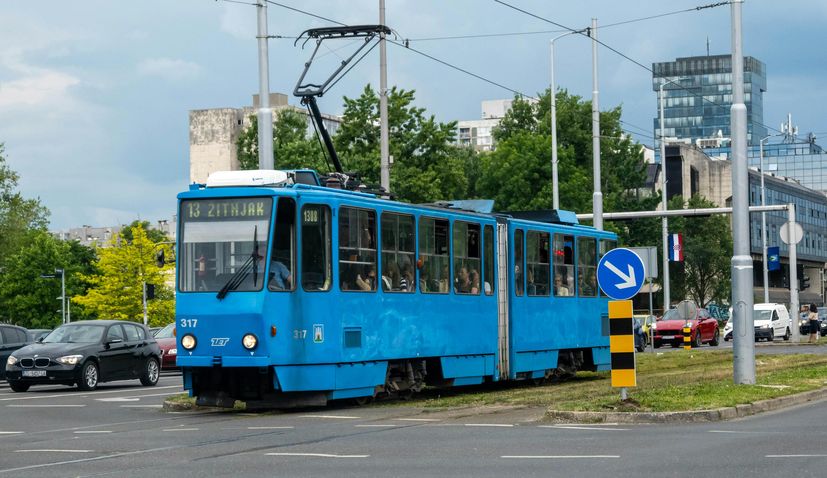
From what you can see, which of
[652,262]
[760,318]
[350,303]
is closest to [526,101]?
[760,318]

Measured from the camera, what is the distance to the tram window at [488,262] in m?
25.0

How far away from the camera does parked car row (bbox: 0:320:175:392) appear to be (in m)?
29.2

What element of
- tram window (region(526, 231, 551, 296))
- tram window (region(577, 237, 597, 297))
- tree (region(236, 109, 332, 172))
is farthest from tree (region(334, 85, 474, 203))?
tram window (region(526, 231, 551, 296))

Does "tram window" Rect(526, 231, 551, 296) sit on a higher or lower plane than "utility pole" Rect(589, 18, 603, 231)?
lower

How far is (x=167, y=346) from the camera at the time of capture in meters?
40.9

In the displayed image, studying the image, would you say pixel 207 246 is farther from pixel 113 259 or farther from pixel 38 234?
pixel 38 234

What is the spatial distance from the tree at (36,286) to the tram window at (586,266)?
8978cm

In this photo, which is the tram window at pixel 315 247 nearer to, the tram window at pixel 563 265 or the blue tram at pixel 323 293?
the blue tram at pixel 323 293

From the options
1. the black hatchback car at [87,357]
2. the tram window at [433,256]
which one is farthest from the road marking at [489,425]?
the black hatchback car at [87,357]

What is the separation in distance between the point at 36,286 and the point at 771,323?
2775 inches

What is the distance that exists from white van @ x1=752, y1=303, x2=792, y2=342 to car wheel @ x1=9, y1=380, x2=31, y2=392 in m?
39.7

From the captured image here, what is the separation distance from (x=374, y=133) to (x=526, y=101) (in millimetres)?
19292

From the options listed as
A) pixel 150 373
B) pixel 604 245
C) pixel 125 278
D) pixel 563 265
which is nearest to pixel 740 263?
pixel 563 265

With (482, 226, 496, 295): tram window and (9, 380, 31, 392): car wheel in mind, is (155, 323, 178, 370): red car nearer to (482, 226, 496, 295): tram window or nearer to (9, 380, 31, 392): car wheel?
(9, 380, 31, 392): car wheel
